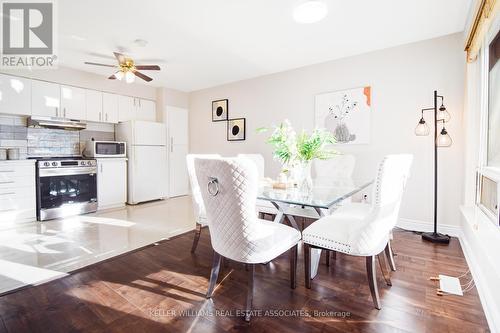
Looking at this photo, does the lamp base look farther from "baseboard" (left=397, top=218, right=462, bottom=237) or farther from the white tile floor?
the white tile floor

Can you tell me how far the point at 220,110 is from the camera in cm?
525

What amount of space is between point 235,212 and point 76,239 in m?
2.50

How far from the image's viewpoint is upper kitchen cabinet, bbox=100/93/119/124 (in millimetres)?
4623

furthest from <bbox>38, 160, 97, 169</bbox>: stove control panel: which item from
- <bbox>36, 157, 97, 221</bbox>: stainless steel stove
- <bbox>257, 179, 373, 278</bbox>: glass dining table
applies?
<bbox>257, 179, 373, 278</bbox>: glass dining table

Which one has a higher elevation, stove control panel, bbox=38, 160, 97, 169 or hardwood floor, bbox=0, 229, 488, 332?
stove control panel, bbox=38, 160, 97, 169

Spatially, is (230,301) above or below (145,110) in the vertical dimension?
below

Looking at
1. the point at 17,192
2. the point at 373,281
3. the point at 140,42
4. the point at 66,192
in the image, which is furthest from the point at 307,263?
the point at 17,192

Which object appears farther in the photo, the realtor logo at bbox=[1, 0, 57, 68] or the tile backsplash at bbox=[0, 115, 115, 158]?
the tile backsplash at bbox=[0, 115, 115, 158]

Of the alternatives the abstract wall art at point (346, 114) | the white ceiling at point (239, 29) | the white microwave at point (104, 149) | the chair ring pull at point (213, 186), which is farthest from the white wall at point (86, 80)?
the chair ring pull at point (213, 186)

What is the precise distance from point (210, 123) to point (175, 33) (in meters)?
2.57

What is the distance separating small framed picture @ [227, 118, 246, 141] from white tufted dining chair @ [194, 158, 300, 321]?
135 inches

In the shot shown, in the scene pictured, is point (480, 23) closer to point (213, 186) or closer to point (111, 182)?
point (213, 186)

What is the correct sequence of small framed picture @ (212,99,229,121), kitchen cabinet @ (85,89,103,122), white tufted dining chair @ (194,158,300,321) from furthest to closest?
1. small framed picture @ (212,99,229,121)
2. kitchen cabinet @ (85,89,103,122)
3. white tufted dining chair @ (194,158,300,321)

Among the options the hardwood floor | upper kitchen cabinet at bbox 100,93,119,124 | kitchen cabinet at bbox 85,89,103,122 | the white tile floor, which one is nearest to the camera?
the hardwood floor
